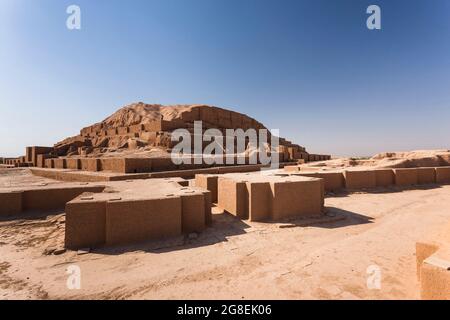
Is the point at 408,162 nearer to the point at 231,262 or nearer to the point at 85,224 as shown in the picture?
the point at 231,262

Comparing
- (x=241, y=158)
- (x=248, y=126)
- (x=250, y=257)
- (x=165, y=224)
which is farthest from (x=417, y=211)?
(x=248, y=126)

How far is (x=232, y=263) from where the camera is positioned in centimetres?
380

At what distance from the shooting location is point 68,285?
321cm

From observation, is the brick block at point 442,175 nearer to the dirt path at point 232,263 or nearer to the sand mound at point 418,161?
the sand mound at point 418,161

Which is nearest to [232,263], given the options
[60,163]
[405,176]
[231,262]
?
[231,262]

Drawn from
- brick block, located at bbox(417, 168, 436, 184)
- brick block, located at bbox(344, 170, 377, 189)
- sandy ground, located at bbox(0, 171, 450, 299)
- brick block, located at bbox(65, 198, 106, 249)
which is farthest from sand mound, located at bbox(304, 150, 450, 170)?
brick block, located at bbox(65, 198, 106, 249)

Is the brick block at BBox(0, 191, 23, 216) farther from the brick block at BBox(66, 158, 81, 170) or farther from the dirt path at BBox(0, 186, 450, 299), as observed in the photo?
the brick block at BBox(66, 158, 81, 170)

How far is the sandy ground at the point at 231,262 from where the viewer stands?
3.01 metres

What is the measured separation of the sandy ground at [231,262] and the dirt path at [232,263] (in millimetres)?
15
